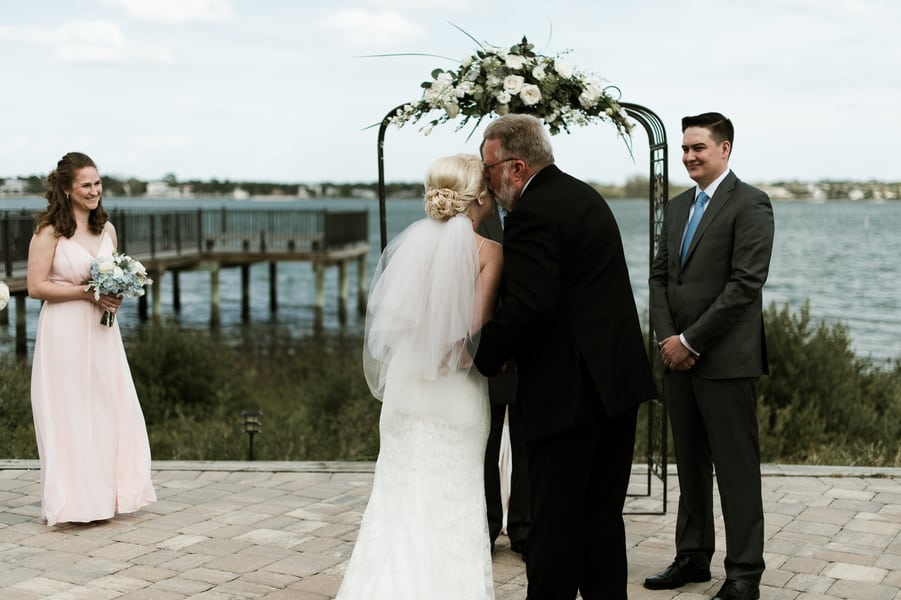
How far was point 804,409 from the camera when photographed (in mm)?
10758

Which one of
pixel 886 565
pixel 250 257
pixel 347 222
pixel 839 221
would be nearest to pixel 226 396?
pixel 886 565

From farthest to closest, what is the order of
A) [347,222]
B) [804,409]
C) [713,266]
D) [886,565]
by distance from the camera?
[347,222], [804,409], [886,565], [713,266]

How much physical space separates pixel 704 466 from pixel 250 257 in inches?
1263

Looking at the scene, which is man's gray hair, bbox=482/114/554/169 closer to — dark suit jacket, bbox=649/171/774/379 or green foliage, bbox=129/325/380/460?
dark suit jacket, bbox=649/171/774/379

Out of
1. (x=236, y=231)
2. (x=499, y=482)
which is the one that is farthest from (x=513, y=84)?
(x=236, y=231)

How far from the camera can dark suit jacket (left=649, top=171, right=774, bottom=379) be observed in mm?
4852

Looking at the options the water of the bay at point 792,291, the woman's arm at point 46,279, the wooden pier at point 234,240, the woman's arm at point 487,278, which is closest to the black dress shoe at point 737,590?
the woman's arm at point 487,278

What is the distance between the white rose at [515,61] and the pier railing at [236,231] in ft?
87.4

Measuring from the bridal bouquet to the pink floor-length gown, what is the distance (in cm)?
12

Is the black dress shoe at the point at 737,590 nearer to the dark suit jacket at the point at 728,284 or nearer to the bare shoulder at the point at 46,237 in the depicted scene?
the dark suit jacket at the point at 728,284

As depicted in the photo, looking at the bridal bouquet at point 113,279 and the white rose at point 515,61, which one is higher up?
the white rose at point 515,61

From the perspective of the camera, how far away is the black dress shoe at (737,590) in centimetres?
485

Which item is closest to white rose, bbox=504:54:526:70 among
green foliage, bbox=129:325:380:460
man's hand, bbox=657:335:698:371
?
man's hand, bbox=657:335:698:371

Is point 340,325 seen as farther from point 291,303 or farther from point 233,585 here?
point 233,585
